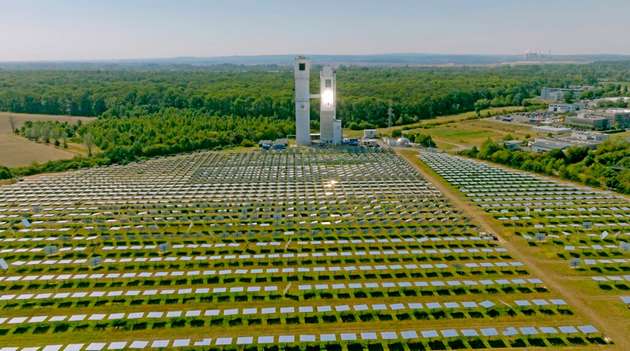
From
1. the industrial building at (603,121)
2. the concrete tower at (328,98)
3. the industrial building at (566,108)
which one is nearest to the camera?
the concrete tower at (328,98)

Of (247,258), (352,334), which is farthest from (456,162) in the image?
(352,334)

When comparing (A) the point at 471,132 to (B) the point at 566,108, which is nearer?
(A) the point at 471,132

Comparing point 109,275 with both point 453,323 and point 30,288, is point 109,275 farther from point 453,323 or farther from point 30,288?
point 453,323

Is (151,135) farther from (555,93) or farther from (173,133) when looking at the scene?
(555,93)

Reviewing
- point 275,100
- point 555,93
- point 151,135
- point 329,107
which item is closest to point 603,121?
point 555,93

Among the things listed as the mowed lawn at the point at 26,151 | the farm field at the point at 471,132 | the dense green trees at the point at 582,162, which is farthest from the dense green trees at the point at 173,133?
the dense green trees at the point at 582,162

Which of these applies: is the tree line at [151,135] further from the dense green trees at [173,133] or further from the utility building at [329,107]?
the utility building at [329,107]

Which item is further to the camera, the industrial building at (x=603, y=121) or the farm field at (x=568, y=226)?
the industrial building at (x=603, y=121)
